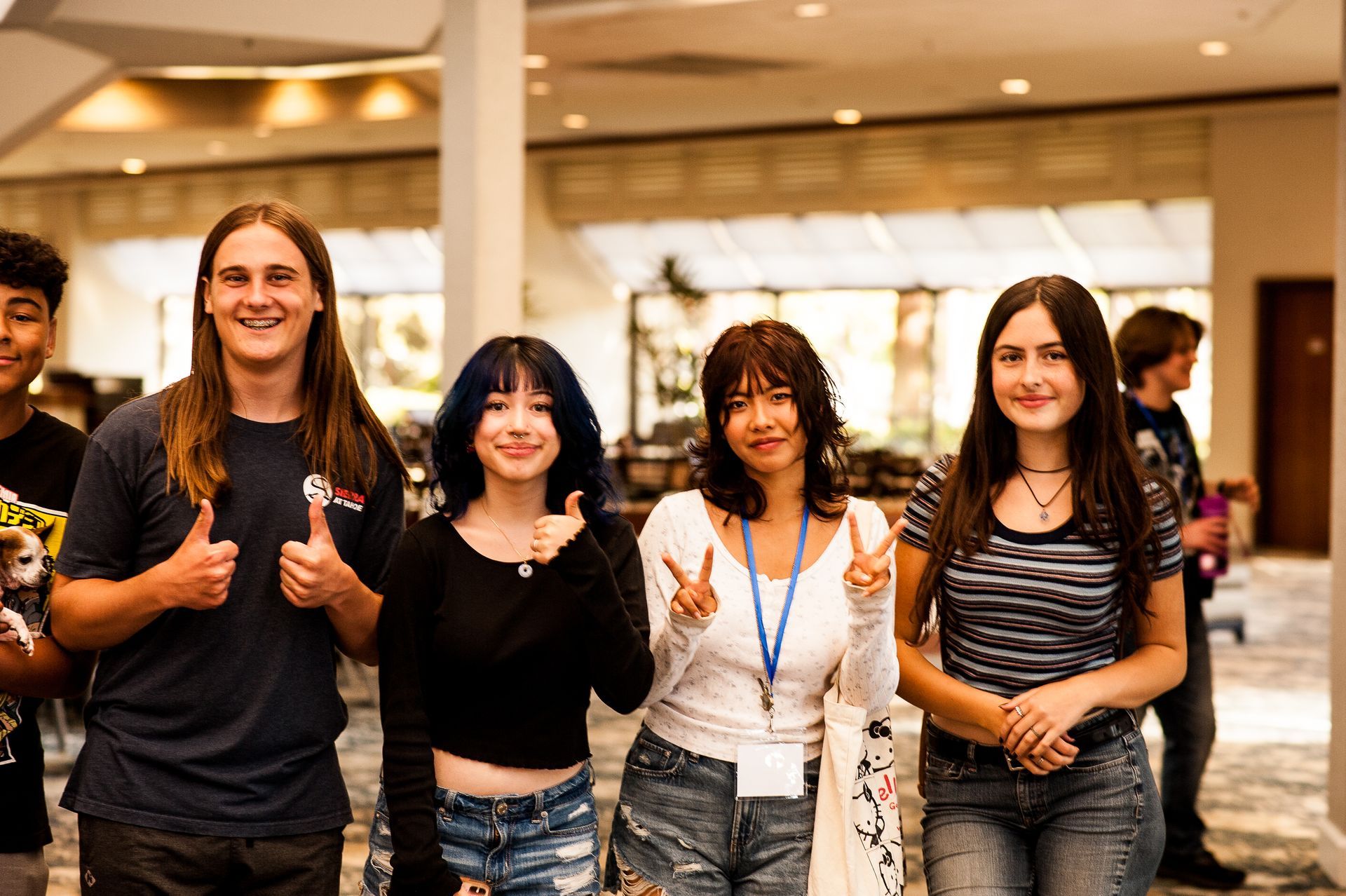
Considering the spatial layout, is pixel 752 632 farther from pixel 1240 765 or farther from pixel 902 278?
pixel 902 278

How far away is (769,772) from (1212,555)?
2619mm

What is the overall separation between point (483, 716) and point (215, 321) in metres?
0.75

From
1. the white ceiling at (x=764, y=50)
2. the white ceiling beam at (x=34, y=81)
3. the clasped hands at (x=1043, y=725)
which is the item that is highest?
the white ceiling at (x=764, y=50)

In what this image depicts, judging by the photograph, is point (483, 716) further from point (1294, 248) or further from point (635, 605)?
point (1294, 248)

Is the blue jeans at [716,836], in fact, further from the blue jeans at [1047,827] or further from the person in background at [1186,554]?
the person in background at [1186,554]

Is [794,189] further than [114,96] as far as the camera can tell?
Yes

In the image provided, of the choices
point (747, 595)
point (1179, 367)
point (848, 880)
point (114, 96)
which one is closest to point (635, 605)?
point (747, 595)

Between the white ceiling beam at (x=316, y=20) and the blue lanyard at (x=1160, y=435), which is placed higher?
the white ceiling beam at (x=316, y=20)

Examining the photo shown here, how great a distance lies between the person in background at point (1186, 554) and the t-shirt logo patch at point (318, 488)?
9.48 feet

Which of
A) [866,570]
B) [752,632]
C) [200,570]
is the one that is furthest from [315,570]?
[866,570]

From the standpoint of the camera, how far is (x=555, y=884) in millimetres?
2064

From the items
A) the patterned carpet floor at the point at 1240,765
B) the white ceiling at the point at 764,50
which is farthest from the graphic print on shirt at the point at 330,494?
the white ceiling at the point at 764,50

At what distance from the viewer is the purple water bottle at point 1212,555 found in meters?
4.25

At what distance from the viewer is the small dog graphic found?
2.12 meters
